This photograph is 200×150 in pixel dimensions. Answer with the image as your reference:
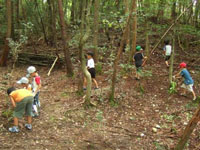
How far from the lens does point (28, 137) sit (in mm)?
5398

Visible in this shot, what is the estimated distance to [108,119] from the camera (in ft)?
23.2

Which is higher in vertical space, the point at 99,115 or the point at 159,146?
the point at 99,115

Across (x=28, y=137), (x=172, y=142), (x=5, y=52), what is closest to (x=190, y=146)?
(x=172, y=142)

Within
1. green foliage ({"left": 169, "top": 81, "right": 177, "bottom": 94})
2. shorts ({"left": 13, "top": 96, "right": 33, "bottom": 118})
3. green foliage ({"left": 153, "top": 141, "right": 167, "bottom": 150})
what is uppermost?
shorts ({"left": 13, "top": 96, "right": 33, "bottom": 118})

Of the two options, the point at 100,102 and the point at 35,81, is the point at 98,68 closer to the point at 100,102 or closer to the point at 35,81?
the point at 100,102

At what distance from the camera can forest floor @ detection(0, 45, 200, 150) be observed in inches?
219

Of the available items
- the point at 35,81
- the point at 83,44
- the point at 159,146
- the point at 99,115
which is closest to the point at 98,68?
the point at 99,115

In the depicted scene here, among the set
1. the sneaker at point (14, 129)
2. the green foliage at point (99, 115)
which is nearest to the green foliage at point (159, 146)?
the green foliage at point (99, 115)

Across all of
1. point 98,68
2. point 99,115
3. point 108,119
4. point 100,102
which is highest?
point 98,68

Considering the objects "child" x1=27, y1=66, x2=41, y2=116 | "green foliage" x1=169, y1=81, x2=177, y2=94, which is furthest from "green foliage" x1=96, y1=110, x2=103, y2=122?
"green foliage" x1=169, y1=81, x2=177, y2=94

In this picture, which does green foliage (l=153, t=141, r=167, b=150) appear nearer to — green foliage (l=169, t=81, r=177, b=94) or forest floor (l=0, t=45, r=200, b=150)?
forest floor (l=0, t=45, r=200, b=150)

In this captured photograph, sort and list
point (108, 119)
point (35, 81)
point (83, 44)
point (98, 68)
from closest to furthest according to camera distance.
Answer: point (35, 81) < point (83, 44) < point (108, 119) < point (98, 68)

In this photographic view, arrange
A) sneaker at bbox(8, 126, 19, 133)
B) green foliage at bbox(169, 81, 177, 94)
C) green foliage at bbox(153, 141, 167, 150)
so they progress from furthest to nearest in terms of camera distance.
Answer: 1. green foliage at bbox(169, 81, 177, 94)
2. green foliage at bbox(153, 141, 167, 150)
3. sneaker at bbox(8, 126, 19, 133)

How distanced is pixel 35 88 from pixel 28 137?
1.54 metres
